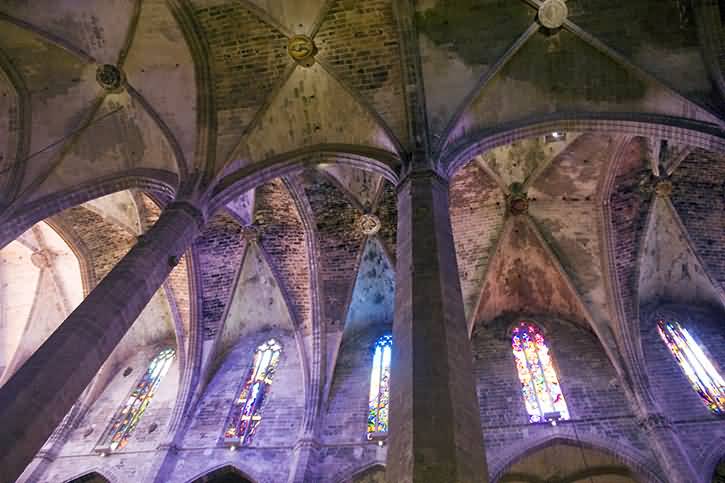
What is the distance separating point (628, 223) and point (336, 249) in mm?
7001

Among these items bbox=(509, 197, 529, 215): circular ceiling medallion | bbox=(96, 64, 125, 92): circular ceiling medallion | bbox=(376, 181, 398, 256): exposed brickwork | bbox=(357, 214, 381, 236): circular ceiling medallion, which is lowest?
bbox=(96, 64, 125, 92): circular ceiling medallion

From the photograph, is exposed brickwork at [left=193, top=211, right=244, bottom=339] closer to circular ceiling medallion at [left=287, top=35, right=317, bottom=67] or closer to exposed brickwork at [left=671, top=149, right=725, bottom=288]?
circular ceiling medallion at [left=287, top=35, right=317, bottom=67]

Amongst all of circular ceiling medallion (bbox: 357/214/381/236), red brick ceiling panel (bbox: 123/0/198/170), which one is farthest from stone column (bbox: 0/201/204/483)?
circular ceiling medallion (bbox: 357/214/381/236)

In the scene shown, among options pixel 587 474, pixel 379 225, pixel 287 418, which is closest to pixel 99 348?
pixel 287 418

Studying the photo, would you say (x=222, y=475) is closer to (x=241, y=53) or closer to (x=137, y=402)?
(x=137, y=402)

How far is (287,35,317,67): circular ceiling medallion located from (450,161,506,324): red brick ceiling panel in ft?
14.8

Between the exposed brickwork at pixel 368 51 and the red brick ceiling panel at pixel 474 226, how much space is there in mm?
3432

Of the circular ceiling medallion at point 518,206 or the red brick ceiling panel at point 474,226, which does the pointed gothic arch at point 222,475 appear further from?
the circular ceiling medallion at point 518,206

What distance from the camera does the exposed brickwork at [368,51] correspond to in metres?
8.96

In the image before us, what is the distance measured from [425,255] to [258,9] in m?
6.12

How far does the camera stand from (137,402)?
12.2 metres

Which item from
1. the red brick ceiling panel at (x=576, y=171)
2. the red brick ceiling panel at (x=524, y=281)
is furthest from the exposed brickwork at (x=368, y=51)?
the red brick ceiling panel at (x=524, y=281)

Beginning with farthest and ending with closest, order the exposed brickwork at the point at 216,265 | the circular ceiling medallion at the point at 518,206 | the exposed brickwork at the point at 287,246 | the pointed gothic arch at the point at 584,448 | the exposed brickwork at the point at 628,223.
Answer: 1. the exposed brickwork at the point at 216,265
2. the exposed brickwork at the point at 287,246
3. the circular ceiling medallion at the point at 518,206
4. the exposed brickwork at the point at 628,223
5. the pointed gothic arch at the point at 584,448

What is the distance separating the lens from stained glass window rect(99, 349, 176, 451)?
1119cm
